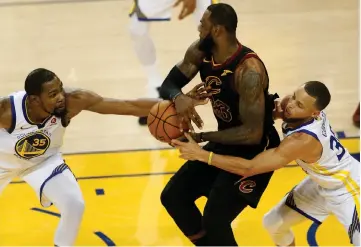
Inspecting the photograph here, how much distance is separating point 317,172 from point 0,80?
14.3 feet

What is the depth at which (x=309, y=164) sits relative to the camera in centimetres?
428

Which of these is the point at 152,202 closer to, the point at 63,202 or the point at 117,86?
the point at 63,202

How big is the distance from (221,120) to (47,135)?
1120 mm

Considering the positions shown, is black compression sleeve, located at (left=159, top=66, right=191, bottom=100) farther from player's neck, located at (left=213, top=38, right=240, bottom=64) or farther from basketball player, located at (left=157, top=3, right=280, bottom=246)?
player's neck, located at (left=213, top=38, right=240, bottom=64)

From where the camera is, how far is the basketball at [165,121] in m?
4.27

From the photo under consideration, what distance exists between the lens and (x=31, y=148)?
4566 mm

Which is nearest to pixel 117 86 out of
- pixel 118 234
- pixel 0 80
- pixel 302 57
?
pixel 0 80

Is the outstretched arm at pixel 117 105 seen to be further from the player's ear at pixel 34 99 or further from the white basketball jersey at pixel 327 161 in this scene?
the white basketball jersey at pixel 327 161

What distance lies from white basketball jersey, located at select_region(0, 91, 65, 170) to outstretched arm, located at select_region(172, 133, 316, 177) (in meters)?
0.91

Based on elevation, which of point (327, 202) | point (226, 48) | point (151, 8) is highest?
point (226, 48)

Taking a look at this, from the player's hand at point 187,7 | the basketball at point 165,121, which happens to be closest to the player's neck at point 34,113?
the basketball at point 165,121

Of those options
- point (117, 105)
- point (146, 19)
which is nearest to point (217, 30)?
point (117, 105)

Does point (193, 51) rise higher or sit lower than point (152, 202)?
higher

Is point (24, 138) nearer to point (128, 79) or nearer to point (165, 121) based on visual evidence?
point (165, 121)
